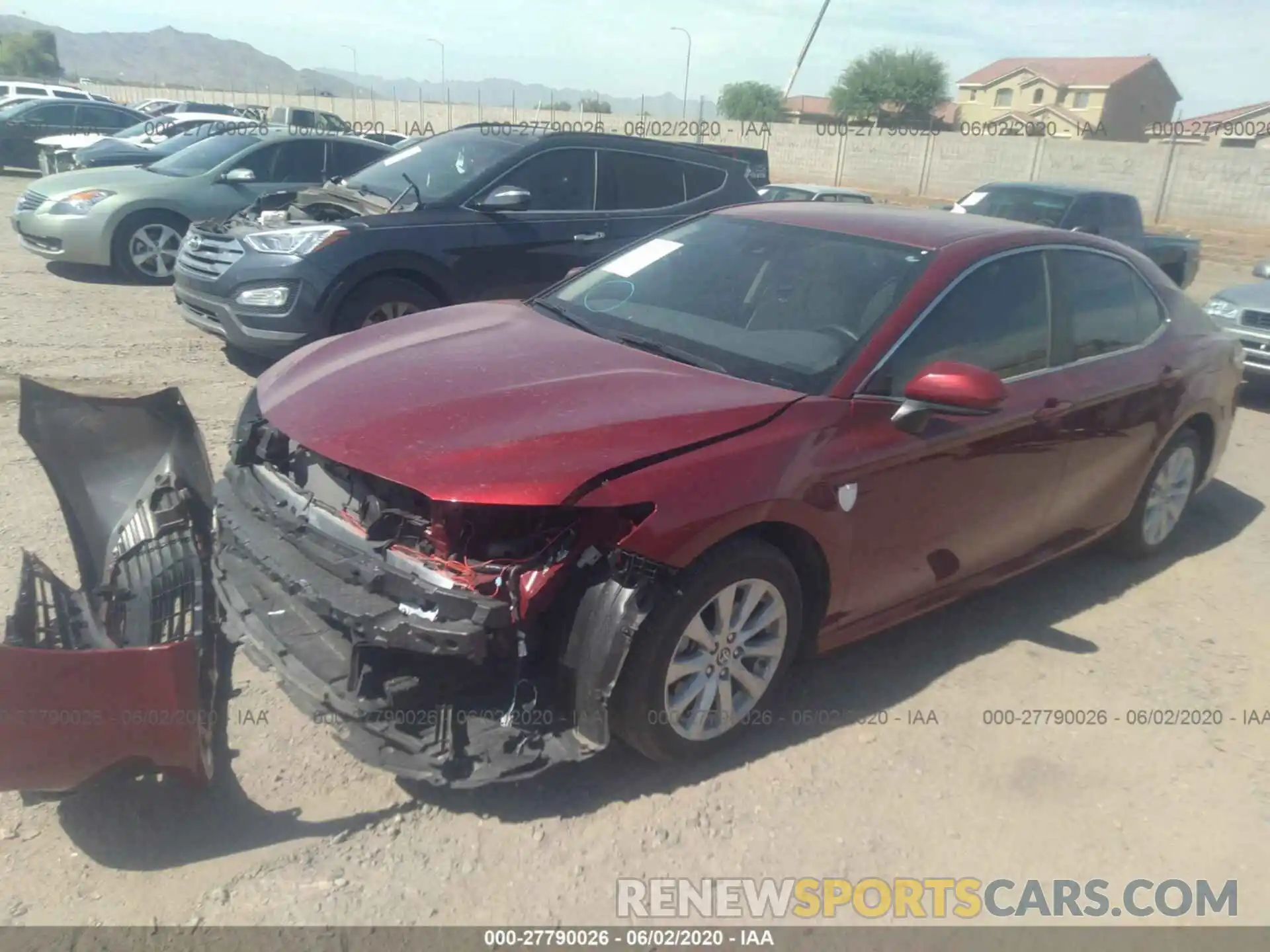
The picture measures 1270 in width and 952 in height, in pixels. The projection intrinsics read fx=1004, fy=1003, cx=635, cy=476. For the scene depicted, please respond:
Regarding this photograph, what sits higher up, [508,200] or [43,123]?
[508,200]

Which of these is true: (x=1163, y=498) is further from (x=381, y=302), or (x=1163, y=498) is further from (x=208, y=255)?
(x=208, y=255)

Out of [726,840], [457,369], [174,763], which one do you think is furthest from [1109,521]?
[174,763]

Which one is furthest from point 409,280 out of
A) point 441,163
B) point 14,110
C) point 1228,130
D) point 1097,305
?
point 1228,130

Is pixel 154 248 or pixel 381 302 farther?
pixel 154 248

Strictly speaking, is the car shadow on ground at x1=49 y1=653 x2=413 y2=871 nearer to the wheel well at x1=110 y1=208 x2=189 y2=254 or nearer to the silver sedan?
the silver sedan

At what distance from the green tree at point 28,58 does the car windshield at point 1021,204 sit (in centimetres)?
7720

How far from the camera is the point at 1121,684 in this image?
4008 millimetres

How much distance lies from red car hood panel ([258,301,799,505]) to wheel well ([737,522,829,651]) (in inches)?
14.0

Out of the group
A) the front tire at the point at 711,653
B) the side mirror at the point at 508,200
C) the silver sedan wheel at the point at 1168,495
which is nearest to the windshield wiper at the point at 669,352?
the front tire at the point at 711,653

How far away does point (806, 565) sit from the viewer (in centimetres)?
336

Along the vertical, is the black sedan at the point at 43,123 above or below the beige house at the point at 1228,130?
below

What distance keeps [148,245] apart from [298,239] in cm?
451

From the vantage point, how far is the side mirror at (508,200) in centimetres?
670

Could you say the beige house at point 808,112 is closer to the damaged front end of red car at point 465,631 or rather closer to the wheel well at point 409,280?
the wheel well at point 409,280
